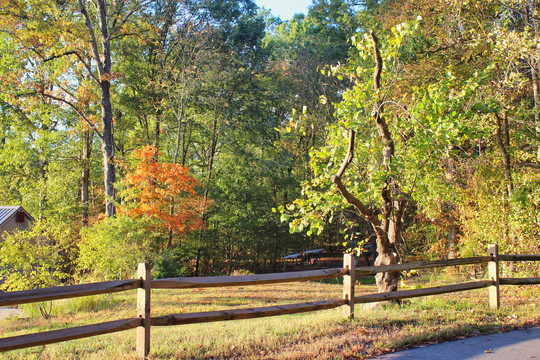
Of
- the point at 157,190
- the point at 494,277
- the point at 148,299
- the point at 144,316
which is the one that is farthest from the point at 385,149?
the point at 157,190

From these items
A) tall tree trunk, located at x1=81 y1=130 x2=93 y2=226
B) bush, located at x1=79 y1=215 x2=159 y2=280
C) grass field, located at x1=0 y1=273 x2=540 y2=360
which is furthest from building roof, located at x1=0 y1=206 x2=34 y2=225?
grass field, located at x1=0 y1=273 x2=540 y2=360

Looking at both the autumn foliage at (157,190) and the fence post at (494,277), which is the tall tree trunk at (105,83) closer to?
the autumn foliage at (157,190)

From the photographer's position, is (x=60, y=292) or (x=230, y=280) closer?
(x=60, y=292)

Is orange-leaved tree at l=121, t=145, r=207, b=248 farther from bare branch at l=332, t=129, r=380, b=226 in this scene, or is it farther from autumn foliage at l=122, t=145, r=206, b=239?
bare branch at l=332, t=129, r=380, b=226

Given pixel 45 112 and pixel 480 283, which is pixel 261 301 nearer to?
pixel 480 283

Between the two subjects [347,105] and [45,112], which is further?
[45,112]

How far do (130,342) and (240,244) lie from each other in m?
20.5

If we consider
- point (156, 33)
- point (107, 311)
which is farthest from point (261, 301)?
point (156, 33)

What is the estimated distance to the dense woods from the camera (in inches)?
319

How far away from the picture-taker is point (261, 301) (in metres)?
14.1

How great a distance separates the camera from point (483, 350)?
519 centimetres

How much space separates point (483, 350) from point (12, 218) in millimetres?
24681

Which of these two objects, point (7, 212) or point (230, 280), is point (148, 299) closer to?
point (230, 280)

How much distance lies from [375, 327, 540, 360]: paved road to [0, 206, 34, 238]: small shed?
75.6 feet
